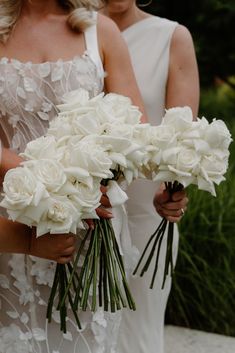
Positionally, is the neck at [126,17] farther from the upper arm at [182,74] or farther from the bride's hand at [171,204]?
the bride's hand at [171,204]

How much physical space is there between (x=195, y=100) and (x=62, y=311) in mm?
1262

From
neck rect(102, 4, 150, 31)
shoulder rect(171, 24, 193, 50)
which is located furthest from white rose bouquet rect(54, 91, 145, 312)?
neck rect(102, 4, 150, 31)

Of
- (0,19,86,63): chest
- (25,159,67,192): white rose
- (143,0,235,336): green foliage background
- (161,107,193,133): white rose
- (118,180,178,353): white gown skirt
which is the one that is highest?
(0,19,86,63): chest

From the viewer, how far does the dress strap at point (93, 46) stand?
9.53 feet

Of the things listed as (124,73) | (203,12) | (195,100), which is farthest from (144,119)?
(203,12)

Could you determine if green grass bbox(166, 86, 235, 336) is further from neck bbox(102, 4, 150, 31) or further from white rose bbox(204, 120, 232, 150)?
white rose bbox(204, 120, 232, 150)

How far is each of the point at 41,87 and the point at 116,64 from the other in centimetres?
30

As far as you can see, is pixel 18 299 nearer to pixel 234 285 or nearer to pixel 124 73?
pixel 124 73

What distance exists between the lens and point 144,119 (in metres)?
2.92

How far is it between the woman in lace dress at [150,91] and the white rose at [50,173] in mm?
1253

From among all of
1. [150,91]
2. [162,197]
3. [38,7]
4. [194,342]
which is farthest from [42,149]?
[194,342]

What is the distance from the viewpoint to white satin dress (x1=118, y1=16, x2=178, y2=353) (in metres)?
3.60

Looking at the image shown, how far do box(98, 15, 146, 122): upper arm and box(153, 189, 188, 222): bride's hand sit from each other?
309 mm

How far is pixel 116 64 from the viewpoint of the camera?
9.62 feet
